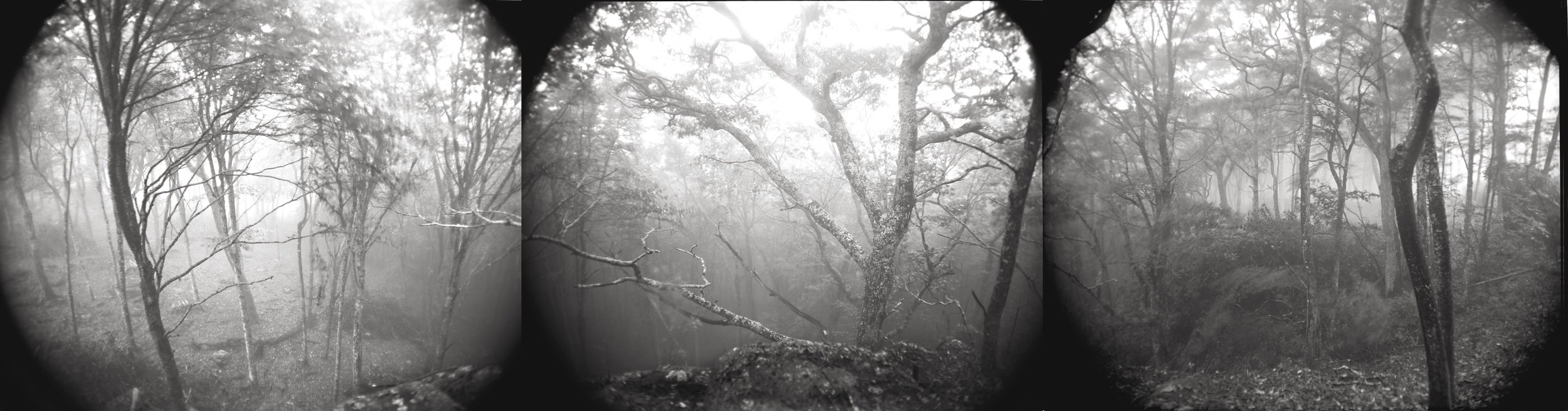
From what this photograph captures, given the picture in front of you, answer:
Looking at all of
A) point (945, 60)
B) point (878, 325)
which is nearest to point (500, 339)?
point (878, 325)

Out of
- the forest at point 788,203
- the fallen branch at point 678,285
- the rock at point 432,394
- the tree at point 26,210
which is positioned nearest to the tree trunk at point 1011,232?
the forest at point 788,203

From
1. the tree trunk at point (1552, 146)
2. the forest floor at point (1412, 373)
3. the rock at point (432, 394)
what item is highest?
the tree trunk at point (1552, 146)

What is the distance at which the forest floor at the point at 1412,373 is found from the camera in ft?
10.1

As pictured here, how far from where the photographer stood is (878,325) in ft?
12.6

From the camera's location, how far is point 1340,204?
3354mm

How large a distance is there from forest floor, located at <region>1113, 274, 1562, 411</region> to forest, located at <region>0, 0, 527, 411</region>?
15.8ft

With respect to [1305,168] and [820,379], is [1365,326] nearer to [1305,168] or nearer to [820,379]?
[1305,168]

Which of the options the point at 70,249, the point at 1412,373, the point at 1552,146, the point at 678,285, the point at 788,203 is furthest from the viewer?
the point at 788,203

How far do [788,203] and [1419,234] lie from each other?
378cm

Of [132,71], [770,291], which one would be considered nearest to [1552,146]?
[770,291]

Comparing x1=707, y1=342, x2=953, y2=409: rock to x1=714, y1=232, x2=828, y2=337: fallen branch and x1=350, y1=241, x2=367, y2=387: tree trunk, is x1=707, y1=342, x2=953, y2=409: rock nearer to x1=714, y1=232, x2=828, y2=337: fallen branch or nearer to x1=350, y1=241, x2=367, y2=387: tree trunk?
x1=714, y1=232, x2=828, y2=337: fallen branch

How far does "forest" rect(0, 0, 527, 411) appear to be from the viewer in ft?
9.36

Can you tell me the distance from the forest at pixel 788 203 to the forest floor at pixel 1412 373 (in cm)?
135

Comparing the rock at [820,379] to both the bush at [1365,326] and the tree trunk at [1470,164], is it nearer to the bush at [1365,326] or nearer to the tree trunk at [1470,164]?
the bush at [1365,326]
